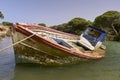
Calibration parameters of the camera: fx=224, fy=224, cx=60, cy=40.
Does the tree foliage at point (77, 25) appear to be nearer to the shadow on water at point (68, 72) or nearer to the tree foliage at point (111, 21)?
the tree foliage at point (111, 21)

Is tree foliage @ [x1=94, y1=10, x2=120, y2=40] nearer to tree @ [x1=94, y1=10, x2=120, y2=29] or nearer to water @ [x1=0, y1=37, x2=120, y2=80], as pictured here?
tree @ [x1=94, y1=10, x2=120, y2=29]

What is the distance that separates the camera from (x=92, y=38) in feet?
49.4

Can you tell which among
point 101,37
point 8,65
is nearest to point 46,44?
point 8,65

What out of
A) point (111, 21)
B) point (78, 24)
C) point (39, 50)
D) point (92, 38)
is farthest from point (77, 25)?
point (39, 50)

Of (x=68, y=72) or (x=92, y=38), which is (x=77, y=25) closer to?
(x=92, y=38)

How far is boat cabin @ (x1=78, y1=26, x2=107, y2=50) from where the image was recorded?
14.6 metres

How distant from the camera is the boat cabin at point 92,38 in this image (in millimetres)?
14625

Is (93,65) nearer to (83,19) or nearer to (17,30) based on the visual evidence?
(17,30)

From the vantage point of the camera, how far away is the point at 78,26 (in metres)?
60.5

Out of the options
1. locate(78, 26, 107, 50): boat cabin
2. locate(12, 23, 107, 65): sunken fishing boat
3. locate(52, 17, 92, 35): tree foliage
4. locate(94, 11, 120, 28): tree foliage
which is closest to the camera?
locate(12, 23, 107, 65): sunken fishing boat

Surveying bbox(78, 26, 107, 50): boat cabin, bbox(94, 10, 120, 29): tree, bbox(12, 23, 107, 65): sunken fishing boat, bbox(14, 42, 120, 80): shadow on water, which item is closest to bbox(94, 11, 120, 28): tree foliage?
bbox(94, 10, 120, 29): tree

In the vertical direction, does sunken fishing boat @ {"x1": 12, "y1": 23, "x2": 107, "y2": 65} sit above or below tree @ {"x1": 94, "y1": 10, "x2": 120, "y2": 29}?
above

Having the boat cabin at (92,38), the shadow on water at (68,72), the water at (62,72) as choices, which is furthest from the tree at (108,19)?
the water at (62,72)

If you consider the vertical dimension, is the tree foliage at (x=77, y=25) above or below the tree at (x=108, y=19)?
below
